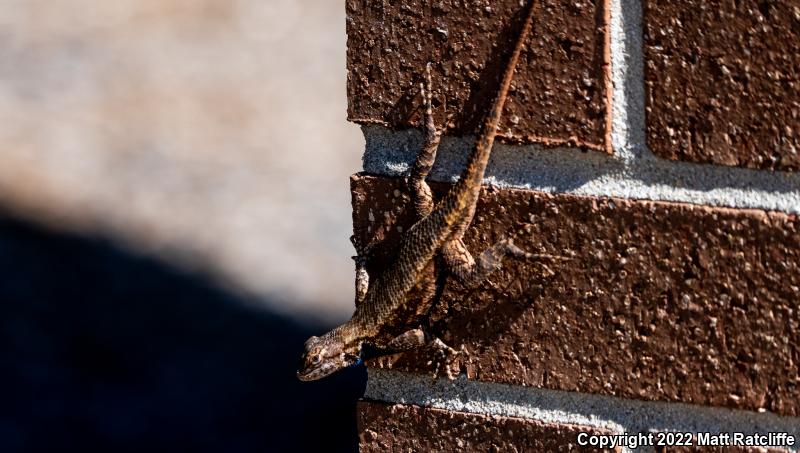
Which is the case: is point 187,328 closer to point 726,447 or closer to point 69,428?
point 69,428

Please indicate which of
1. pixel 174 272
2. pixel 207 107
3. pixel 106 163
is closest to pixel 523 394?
pixel 174 272

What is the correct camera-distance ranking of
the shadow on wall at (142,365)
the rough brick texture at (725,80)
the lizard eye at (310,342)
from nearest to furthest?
the rough brick texture at (725,80), the lizard eye at (310,342), the shadow on wall at (142,365)

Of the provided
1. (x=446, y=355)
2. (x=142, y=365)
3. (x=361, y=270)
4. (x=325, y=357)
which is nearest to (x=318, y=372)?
(x=325, y=357)

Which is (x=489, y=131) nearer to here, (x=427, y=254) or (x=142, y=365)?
(x=427, y=254)

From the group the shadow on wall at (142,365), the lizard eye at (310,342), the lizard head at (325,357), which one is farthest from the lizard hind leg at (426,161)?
the shadow on wall at (142,365)

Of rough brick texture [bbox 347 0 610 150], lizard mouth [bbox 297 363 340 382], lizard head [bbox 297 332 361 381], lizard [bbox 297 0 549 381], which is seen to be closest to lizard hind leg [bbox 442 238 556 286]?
lizard [bbox 297 0 549 381]

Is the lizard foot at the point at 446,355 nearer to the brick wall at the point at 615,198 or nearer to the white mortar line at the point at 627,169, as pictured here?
the brick wall at the point at 615,198

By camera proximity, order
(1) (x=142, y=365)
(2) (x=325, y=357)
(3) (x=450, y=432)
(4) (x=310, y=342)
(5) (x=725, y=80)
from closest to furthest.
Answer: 1. (5) (x=725, y=80)
2. (3) (x=450, y=432)
3. (2) (x=325, y=357)
4. (4) (x=310, y=342)
5. (1) (x=142, y=365)
